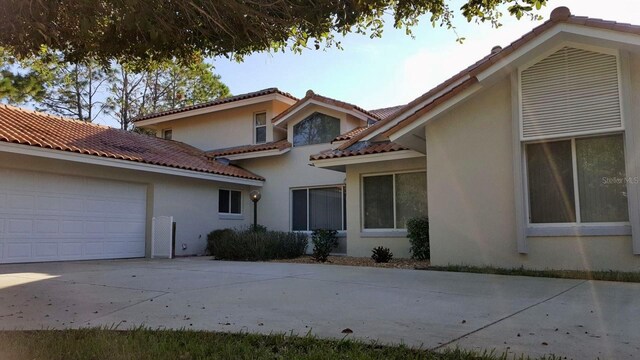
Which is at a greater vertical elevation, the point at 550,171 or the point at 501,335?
the point at 550,171

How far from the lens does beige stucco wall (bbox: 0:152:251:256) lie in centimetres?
1412

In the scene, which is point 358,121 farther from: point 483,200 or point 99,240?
point 99,240

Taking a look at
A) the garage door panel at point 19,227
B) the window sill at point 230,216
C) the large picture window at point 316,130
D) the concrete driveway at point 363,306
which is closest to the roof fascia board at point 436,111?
the concrete driveway at point 363,306

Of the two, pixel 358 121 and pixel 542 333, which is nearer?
pixel 542 333

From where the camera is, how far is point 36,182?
41.2 ft

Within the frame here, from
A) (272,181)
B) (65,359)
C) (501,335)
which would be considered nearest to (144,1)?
(65,359)

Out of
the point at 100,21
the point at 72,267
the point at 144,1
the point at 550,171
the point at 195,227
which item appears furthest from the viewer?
the point at 195,227

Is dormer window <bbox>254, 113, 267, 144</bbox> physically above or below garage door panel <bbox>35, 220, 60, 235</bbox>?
above

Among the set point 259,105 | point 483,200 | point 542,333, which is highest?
point 259,105

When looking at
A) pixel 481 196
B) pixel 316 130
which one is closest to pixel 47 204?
pixel 316 130

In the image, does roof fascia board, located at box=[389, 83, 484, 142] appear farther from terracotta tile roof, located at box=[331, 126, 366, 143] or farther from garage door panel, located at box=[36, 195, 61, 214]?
garage door panel, located at box=[36, 195, 61, 214]

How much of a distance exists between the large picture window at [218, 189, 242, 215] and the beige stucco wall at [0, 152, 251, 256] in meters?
0.30

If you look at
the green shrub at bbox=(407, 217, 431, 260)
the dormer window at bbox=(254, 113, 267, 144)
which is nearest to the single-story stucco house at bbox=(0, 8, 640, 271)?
the dormer window at bbox=(254, 113, 267, 144)

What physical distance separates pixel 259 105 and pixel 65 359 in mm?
16305
